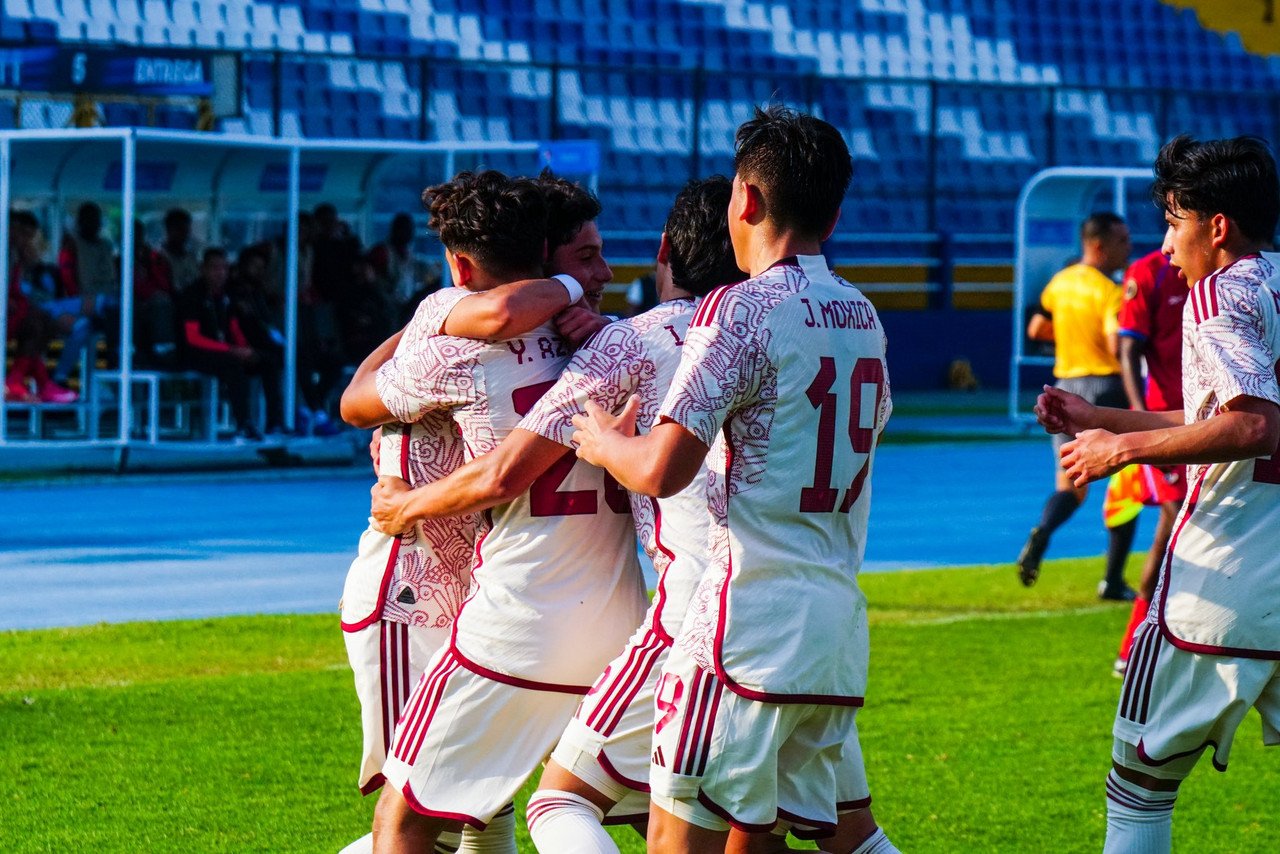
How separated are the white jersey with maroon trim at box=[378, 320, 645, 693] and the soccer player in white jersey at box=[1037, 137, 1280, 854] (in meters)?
1.00

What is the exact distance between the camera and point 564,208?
→ 3598 millimetres

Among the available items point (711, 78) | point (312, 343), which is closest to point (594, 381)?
point (312, 343)

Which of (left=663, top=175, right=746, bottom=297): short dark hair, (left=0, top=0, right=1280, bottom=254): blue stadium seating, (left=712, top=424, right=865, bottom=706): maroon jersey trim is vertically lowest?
(left=712, top=424, right=865, bottom=706): maroon jersey trim

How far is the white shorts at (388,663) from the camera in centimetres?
369

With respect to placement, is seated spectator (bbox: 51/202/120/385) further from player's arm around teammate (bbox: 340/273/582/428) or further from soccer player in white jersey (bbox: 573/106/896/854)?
soccer player in white jersey (bbox: 573/106/896/854)

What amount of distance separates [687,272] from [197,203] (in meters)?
12.7

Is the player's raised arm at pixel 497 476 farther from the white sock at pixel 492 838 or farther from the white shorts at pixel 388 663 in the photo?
the white sock at pixel 492 838

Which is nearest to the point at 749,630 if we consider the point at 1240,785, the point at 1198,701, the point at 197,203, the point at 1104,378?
the point at 1198,701

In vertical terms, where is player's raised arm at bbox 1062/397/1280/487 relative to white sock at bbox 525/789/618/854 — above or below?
above

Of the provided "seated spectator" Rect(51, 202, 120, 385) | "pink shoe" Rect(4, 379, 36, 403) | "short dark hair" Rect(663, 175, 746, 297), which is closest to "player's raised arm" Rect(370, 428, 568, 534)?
"short dark hair" Rect(663, 175, 746, 297)

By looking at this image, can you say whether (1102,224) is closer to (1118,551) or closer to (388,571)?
(1118,551)

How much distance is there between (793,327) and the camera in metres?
3.15

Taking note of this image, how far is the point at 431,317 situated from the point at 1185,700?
1.75 metres

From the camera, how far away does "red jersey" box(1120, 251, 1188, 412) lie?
7.73m
